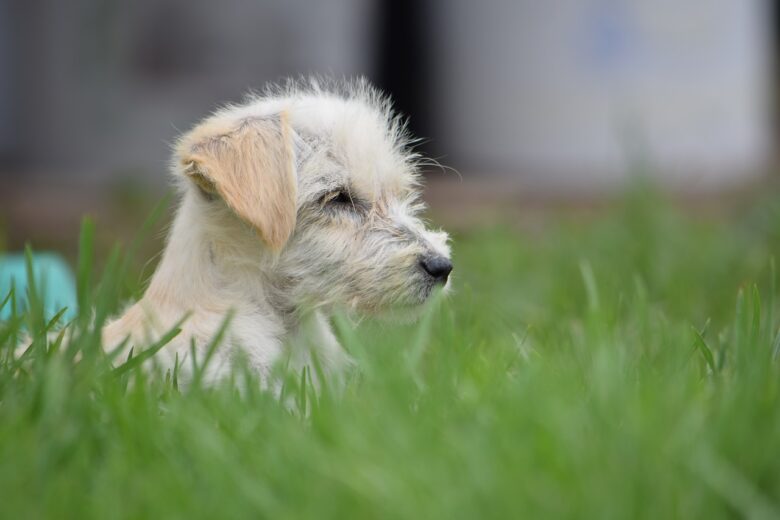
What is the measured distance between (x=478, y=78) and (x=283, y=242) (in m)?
9.06

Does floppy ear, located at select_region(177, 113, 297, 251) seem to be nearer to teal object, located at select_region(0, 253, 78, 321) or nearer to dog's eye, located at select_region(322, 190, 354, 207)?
dog's eye, located at select_region(322, 190, 354, 207)

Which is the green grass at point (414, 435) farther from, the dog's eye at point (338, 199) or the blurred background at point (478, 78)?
the blurred background at point (478, 78)

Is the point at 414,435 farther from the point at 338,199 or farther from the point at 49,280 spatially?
the point at 49,280

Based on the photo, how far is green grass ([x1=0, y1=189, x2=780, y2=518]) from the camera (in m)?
1.88

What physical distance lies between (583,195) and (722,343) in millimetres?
7242

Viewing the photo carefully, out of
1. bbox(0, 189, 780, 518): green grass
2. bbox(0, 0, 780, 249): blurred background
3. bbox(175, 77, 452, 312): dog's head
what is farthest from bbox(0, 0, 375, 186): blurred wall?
bbox(0, 189, 780, 518): green grass

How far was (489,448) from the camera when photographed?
2.04 meters

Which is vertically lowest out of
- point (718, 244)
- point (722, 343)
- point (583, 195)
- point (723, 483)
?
point (583, 195)

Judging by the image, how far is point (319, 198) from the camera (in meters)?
3.35

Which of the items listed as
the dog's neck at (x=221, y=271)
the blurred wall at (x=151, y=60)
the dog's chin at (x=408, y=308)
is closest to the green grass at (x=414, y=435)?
the dog's chin at (x=408, y=308)

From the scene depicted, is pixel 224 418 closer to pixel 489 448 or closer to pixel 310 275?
pixel 489 448

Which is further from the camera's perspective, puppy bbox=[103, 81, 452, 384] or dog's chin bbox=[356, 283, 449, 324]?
dog's chin bbox=[356, 283, 449, 324]

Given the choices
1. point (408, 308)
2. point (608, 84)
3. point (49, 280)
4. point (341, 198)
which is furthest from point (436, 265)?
point (608, 84)

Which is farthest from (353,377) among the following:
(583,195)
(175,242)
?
(583,195)
